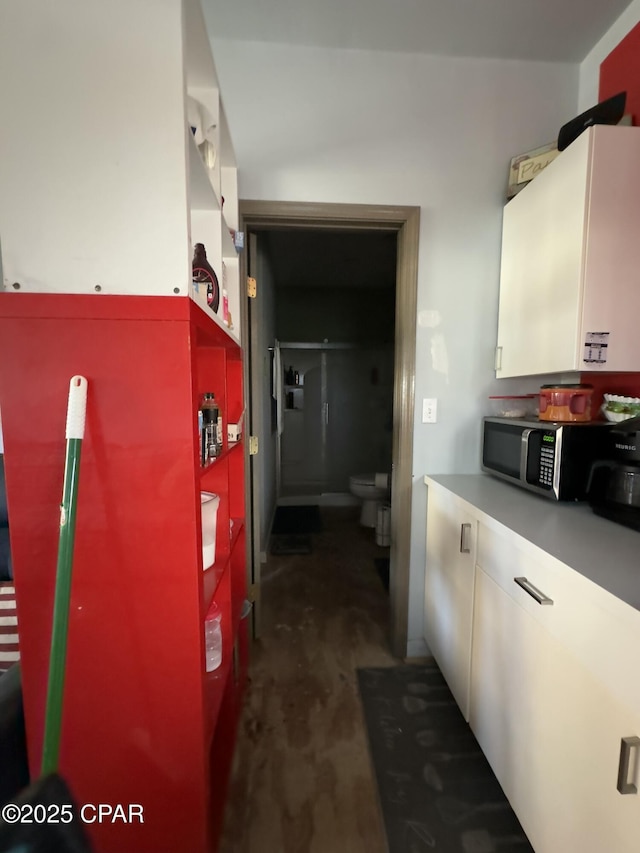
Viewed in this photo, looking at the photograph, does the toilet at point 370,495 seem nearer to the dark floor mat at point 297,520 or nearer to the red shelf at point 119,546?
the dark floor mat at point 297,520

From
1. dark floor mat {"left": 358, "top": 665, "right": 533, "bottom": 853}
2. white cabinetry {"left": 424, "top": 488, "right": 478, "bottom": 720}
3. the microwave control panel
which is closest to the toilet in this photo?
white cabinetry {"left": 424, "top": 488, "right": 478, "bottom": 720}

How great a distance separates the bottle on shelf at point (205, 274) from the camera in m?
1.04

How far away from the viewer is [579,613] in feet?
2.54

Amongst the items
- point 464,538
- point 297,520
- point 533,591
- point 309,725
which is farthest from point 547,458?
point 297,520

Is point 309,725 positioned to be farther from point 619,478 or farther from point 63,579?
point 619,478

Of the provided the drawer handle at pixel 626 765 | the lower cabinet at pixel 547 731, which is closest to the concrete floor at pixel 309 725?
the lower cabinet at pixel 547 731

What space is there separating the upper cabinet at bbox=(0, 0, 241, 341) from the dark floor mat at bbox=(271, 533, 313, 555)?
8.32ft

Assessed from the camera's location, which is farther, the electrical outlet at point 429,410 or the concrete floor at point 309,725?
the electrical outlet at point 429,410

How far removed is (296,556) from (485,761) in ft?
5.72

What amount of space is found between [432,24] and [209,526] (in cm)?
209

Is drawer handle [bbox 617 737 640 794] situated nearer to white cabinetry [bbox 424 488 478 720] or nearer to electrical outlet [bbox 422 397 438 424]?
white cabinetry [bbox 424 488 478 720]

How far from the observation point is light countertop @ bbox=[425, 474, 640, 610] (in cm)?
76

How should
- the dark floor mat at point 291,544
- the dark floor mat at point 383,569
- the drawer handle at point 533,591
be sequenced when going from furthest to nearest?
the dark floor mat at point 291,544 → the dark floor mat at point 383,569 → the drawer handle at point 533,591

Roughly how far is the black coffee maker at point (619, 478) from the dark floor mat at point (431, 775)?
0.98 metres
